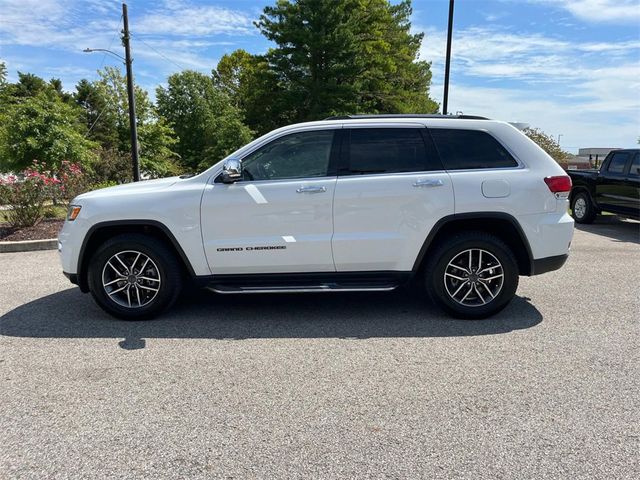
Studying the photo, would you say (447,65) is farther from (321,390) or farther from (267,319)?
(321,390)

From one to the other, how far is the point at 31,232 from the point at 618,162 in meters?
12.6

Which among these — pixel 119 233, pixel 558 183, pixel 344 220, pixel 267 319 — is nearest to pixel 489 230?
pixel 558 183

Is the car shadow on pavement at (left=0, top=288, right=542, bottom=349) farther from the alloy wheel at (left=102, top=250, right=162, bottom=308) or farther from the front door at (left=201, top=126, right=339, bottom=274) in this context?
the front door at (left=201, top=126, right=339, bottom=274)

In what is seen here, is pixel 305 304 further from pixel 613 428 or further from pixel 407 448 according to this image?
pixel 613 428

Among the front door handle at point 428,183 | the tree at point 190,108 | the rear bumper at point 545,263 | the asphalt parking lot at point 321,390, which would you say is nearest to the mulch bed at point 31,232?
the asphalt parking lot at point 321,390

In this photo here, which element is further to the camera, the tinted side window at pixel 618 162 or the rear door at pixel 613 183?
the tinted side window at pixel 618 162

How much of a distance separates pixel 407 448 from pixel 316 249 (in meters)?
2.16

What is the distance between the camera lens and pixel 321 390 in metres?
3.17

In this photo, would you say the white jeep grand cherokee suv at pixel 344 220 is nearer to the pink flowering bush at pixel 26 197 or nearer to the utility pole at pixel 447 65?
the pink flowering bush at pixel 26 197

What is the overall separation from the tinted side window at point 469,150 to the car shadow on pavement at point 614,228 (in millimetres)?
6239

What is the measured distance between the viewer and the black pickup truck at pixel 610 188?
9953 millimetres

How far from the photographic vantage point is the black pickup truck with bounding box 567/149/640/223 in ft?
32.7

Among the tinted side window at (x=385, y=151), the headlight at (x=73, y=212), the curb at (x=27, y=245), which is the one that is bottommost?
the curb at (x=27, y=245)

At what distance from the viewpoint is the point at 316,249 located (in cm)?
433
